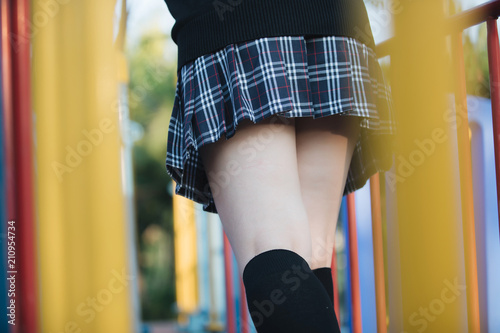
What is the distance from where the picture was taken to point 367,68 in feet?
2.79

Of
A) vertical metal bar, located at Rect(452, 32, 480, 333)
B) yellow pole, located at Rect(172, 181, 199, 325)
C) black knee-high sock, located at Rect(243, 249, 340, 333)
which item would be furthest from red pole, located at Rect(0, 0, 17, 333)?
yellow pole, located at Rect(172, 181, 199, 325)

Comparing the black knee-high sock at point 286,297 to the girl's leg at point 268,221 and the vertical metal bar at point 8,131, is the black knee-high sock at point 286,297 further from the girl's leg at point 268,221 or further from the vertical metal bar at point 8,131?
the vertical metal bar at point 8,131

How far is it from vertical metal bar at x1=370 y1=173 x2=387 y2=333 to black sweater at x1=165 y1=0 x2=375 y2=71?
739 mm

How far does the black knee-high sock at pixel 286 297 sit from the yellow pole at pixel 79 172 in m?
0.54

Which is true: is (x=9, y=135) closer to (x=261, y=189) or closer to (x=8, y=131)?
(x=8, y=131)

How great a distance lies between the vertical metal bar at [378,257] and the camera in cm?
140

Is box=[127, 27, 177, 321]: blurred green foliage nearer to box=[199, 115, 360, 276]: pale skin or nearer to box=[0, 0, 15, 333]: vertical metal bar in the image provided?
box=[0, 0, 15, 333]: vertical metal bar

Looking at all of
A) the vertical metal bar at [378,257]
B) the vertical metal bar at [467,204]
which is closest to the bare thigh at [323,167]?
the vertical metal bar at [467,204]

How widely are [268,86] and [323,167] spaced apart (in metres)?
0.19

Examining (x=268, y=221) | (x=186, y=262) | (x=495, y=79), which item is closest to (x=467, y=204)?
(x=495, y=79)

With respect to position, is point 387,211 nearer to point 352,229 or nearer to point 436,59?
point 352,229

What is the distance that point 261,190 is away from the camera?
724 mm

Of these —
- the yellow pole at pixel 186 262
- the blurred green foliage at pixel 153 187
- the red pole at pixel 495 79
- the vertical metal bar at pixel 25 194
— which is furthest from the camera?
the blurred green foliage at pixel 153 187

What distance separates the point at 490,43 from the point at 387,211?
545 millimetres
